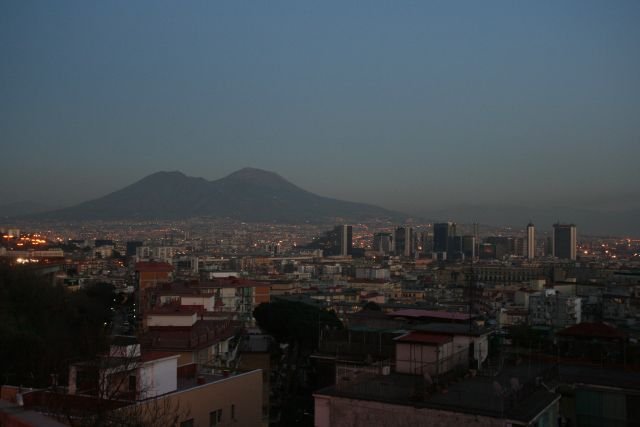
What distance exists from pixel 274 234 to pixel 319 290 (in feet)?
388

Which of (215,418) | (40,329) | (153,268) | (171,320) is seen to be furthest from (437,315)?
(153,268)

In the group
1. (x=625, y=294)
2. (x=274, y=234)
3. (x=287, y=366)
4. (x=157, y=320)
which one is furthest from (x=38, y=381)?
(x=274, y=234)

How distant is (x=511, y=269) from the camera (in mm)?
80312

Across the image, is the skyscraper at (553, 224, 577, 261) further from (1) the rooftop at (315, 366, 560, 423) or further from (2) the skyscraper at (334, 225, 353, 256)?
(1) the rooftop at (315, 366, 560, 423)

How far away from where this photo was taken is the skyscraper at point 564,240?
422 ft

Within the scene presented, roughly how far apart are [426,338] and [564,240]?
129257 mm

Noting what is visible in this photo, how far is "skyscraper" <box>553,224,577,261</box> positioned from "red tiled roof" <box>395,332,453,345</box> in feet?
412

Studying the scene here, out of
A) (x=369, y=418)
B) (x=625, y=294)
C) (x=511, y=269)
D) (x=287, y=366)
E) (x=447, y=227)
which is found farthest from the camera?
(x=447, y=227)

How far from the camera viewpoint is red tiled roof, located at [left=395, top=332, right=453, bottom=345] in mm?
7582

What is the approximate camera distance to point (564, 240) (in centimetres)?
13038

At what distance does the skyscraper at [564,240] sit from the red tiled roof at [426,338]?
125 metres

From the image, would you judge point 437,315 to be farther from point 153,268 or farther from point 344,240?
point 344,240

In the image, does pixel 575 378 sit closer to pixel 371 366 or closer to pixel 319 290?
pixel 371 366

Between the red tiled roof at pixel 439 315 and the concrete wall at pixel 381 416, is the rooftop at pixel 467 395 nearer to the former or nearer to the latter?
the concrete wall at pixel 381 416
